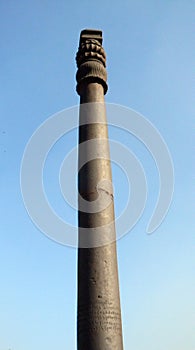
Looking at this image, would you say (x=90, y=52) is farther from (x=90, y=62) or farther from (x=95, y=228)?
(x=95, y=228)

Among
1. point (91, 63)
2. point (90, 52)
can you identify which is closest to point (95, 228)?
point (91, 63)

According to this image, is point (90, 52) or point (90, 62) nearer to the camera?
point (90, 62)

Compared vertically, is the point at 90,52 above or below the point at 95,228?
above

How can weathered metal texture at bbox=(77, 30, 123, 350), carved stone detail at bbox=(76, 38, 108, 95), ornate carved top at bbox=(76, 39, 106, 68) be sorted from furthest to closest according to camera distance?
1. ornate carved top at bbox=(76, 39, 106, 68)
2. carved stone detail at bbox=(76, 38, 108, 95)
3. weathered metal texture at bbox=(77, 30, 123, 350)

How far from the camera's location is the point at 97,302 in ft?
20.3

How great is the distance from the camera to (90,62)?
8.98 meters

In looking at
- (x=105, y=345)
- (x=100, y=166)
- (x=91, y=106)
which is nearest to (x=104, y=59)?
(x=91, y=106)

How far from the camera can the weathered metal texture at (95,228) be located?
6059mm

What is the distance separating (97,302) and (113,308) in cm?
30

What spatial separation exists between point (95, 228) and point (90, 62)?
13.7ft

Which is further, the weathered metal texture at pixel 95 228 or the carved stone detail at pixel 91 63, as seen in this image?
the carved stone detail at pixel 91 63

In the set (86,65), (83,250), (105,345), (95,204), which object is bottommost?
(105,345)

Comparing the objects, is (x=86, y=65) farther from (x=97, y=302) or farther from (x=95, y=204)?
(x=97, y=302)

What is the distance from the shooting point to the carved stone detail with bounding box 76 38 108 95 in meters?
8.88
